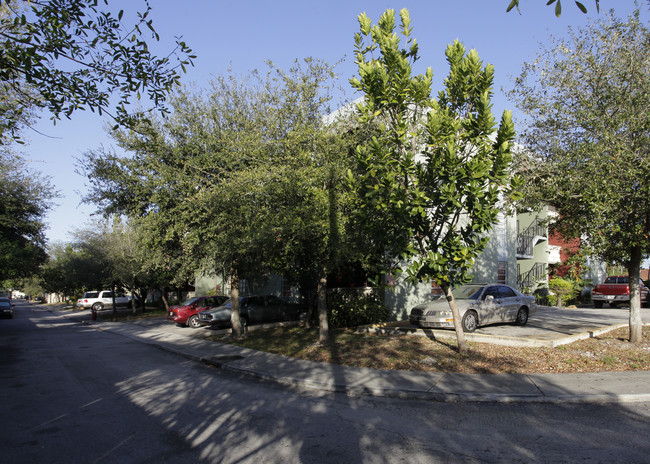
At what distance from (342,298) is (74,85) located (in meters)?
12.8

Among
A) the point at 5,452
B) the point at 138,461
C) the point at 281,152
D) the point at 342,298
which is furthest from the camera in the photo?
the point at 342,298

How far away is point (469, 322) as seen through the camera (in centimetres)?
1318

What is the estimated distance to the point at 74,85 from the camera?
24.3ft

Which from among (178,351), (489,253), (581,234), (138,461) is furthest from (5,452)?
(489,253)

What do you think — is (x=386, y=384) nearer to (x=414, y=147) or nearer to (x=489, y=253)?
(x=414, y=147)

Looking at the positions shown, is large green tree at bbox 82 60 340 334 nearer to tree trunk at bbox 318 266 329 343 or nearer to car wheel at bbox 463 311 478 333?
tree trunk at bbox 318 266 329 343

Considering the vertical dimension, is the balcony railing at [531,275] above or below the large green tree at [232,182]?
below

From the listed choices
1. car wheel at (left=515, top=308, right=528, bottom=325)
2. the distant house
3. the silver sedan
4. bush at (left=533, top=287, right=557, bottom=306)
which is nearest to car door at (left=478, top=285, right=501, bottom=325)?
the silver sedan

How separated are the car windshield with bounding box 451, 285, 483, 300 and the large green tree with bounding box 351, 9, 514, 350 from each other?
3.79 metres

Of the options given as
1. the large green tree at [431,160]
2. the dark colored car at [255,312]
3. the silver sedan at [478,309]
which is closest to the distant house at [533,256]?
the silver sedan at [478,309]

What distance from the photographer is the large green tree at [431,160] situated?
8.90 metres

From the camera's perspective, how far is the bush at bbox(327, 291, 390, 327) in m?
16.7

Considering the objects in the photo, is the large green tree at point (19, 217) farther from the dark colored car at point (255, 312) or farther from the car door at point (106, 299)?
the car door at point (106, 299)

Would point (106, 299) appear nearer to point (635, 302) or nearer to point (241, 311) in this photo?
point (241, 311)
